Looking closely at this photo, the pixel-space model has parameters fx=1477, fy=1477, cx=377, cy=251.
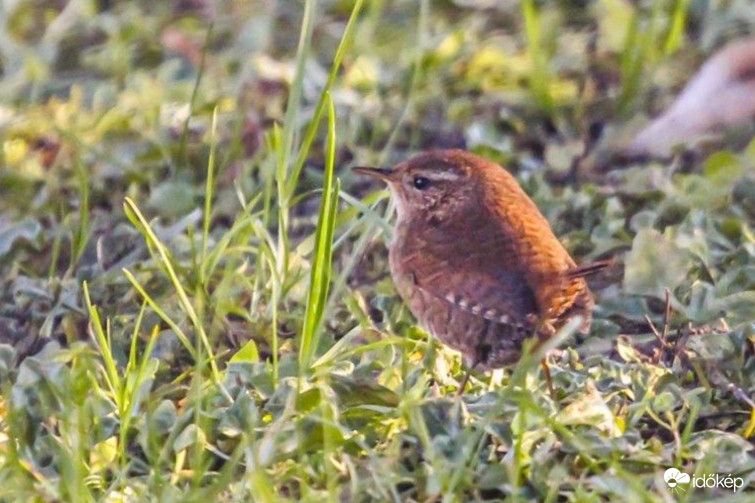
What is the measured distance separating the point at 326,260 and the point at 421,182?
1084mm

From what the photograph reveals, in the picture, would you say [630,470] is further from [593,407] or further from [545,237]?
[545,237]

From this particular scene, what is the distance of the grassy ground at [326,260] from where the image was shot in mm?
3893

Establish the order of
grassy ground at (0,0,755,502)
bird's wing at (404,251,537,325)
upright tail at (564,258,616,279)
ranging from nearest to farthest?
1. grassy ground at (0,0,755,502)
2. upright tail at (564,258,616,279)
3. bird's wing at (404,251,537,325)

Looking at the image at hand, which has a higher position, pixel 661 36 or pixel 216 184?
pixel 661 36

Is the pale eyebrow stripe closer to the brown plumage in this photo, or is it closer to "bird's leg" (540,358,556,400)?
the brown plumage

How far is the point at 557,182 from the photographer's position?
616 cm

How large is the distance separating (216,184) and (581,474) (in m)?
2.72

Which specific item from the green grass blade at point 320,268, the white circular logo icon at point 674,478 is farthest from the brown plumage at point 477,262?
the white circular logo icon at point 674,478

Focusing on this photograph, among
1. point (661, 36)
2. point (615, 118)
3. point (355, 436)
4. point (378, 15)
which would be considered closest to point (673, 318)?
point (355, 436)

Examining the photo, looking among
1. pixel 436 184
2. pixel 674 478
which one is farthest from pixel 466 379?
pixel 436 184

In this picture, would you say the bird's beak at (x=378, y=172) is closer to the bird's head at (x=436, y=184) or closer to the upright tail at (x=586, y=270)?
the bird's head at (x=436, y=184)

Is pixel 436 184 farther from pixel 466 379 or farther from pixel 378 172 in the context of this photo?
pixel 466 379

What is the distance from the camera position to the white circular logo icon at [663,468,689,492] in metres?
3.77

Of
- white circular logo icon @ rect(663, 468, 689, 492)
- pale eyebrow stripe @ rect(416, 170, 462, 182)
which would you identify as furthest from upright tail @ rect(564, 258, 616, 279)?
pale eyebrow stripe @ rect(416, 170, 462, 182)
